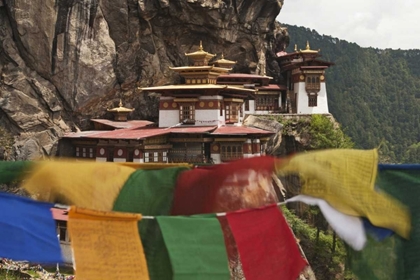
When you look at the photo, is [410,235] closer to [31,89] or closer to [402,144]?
[31,89]

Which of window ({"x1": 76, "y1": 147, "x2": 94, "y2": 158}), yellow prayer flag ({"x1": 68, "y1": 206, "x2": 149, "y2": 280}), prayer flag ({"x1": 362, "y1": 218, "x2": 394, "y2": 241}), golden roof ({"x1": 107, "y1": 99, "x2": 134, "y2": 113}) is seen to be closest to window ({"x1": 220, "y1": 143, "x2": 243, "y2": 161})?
window ({"x1": 76, "y1": 147, "x2": 94, "y2": 158})

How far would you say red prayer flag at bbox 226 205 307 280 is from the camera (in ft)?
14.1

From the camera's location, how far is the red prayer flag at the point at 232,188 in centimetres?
447

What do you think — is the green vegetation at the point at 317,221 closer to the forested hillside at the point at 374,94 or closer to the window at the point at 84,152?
the window at the point at 84,152

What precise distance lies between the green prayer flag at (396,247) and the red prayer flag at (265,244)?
54 cm

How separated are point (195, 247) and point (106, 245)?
0.74 m

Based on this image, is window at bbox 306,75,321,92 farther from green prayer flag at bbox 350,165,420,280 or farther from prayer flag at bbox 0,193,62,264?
prayer flag at bbox 0,193,62,264

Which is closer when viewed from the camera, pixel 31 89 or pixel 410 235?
pixel 410 235

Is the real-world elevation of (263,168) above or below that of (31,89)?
below

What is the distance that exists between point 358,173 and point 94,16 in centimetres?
2545

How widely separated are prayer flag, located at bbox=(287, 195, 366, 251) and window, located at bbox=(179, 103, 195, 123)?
20024mm

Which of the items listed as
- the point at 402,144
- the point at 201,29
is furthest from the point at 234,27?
the point at 402,144

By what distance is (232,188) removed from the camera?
14.9 feet

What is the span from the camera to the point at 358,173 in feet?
14.2
